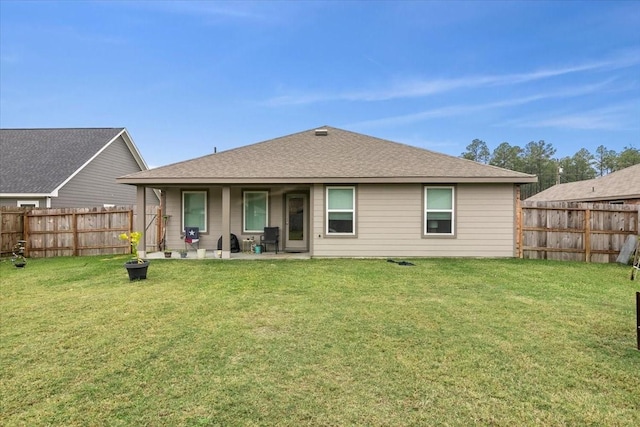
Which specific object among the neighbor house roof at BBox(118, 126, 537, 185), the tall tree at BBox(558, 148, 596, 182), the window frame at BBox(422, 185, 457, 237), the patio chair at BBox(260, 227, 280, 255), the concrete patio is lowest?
the concrete patio

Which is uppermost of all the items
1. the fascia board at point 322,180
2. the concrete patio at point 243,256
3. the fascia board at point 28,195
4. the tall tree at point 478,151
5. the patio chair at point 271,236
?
the tall tree at point 478,151

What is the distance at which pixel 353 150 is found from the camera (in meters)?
11.3

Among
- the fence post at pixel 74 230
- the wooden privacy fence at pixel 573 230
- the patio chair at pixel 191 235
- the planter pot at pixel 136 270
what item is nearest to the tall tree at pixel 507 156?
the wooden privacy fence at pixel 573 230

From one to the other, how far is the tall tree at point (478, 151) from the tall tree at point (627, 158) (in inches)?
606

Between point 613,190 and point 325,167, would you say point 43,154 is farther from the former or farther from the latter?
point 613,190

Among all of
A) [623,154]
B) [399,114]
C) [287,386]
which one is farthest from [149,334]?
[623,154]

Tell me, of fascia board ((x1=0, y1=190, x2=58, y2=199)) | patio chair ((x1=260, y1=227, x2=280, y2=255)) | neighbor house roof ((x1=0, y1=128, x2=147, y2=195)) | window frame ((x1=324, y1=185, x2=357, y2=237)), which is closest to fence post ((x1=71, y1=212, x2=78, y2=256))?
fascia board ((x1=0, y1=190, x2=58, y2=199))

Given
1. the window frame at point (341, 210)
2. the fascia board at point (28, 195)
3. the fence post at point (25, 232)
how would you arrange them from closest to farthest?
the window frame at point (341, 210) → the fence post at point (25, 232) → the fascia board at point (28, 195)

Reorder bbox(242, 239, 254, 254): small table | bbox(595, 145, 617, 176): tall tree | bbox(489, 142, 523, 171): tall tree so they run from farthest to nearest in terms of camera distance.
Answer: bbox(489, 142, 523, 171): tall tree → bbox(595, 145, 617, 176): tall tree → bbox(242, 239, 254, 254): small table

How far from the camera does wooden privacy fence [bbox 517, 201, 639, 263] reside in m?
9.47

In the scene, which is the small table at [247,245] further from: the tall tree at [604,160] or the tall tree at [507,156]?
the tall tree at [604,160]

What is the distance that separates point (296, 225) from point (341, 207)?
2035 millimetres

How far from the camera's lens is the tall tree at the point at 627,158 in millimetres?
40028

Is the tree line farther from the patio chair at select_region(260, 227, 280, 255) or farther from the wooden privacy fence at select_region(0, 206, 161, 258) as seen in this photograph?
the wooden privacy fence at select_region(0, 206, 161, 258)
